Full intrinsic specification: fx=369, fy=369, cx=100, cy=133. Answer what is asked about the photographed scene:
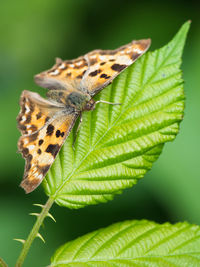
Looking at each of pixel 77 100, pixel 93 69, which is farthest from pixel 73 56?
pixel 77 100

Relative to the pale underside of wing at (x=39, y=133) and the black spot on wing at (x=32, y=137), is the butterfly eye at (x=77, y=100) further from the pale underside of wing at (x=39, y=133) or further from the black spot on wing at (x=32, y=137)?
the black spot on wing at (x=32, y=137)

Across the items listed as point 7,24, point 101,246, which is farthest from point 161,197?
point 7,24

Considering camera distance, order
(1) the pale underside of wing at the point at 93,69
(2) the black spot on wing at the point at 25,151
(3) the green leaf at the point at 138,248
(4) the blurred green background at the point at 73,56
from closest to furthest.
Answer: (3) the green leaf at the point at 138,248 < (2) the black spot on wing at the point at 25,151 < (1) the pale underside of wing at the point at 93,69 < (4) the blurred green background at the point at 73,56

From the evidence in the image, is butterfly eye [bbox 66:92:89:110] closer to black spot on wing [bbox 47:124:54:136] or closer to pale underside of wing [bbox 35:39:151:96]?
pale underside of wing [bbox 35:39:151:96]

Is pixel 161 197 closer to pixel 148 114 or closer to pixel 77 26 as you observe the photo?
pixel 148 114

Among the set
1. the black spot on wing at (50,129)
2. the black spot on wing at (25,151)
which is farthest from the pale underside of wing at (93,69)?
the black spot on wing at (25,151)

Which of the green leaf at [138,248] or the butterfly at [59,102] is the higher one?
the butterfly at [59,102]
